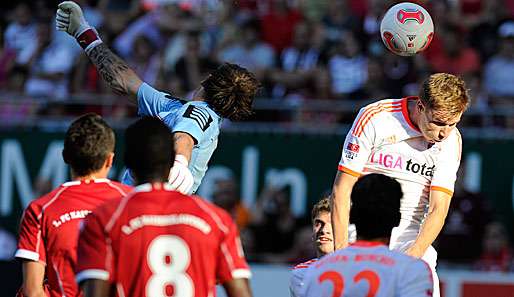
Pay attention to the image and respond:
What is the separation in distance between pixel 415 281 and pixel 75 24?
400 centimetres

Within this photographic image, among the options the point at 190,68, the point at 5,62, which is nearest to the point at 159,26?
the point at 190,68

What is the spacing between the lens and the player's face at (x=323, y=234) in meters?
8.79

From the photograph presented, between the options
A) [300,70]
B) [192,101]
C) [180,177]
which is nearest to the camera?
[180,177]

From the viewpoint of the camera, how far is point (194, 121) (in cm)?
806

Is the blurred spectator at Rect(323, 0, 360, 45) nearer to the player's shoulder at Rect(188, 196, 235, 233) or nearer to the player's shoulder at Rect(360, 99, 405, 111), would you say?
the player's shoulder at Rect(360, 99, 405, 111)

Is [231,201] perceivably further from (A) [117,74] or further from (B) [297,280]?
(B) [297,280]

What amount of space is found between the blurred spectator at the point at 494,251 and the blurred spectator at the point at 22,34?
6.62 m

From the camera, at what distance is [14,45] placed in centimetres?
1655

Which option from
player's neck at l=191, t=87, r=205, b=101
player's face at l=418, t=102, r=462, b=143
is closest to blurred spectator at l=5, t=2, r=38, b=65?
player's neck at l=191, t=87, r=205, b=101

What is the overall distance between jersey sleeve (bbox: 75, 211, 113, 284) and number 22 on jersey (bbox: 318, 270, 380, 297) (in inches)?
41.3

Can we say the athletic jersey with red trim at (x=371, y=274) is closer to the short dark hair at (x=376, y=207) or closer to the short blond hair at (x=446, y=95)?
the short dark hair at (x=376, y=207)

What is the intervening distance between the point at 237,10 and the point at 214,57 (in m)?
1.02

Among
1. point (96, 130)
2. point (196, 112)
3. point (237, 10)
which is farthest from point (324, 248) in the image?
point (237, 10)

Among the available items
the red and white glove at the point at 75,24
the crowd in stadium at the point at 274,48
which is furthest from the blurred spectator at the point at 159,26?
the red and white glove at the point at 75,24
